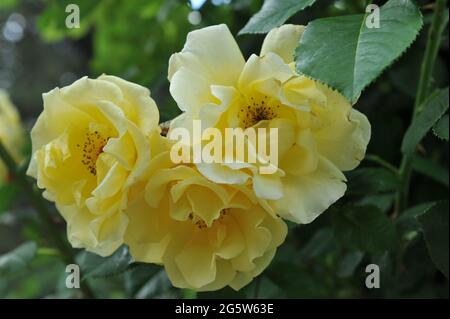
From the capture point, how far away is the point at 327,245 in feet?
3.33

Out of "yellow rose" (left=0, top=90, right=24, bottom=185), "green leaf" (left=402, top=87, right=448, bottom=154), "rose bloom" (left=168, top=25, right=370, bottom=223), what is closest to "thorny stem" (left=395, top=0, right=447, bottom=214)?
"green leaf" (left=402, top=87, right=448, bottom=154)

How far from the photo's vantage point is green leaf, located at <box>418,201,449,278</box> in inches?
32.1

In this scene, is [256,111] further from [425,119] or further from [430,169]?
[430,169]

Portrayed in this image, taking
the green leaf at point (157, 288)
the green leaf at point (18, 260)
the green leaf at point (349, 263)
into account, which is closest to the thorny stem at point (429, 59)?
the green leaf at point (349, 263)

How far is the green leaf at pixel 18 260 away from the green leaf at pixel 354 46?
599mm

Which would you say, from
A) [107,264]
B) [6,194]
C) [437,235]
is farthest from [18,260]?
[437,235]

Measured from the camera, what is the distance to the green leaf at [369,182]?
2.53ft

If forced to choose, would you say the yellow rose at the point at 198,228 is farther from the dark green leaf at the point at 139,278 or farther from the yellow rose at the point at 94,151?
the dark green leaf at the point at 139,278

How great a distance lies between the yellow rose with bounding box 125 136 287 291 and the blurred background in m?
0.16

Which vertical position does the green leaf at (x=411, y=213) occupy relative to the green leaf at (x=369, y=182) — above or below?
below

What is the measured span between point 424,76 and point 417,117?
68 millimetres
